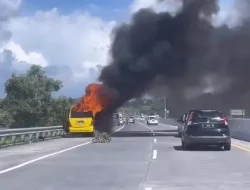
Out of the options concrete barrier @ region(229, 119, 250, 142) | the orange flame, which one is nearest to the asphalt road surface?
concrete barrier @ region(229, 119, 250, 142)

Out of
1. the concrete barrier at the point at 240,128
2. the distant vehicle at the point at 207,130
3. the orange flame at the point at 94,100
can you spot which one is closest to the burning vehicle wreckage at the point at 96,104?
the orange flame at the point at 94,100

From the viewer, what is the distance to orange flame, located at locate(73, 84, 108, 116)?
4691 cm

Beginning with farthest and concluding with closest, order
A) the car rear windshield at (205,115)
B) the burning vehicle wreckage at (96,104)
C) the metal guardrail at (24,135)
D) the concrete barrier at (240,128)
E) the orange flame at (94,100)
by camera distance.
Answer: the orange flame at (94,100) → the burning vehicle wreckage at (96,104) → the concrete barrier at (240,128) → the metal guardrail at (24,135) → the car rear windshield at (205,115)

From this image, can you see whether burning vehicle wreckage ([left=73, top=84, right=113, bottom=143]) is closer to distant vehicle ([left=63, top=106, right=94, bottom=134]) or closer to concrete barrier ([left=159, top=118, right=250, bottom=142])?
distant vehicle ([left=63, top=106, right=94, bottom=134])

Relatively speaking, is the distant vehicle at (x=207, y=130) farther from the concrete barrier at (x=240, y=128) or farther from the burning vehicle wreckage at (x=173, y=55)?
the burning vehicle wreckage at (x=173, y=55)

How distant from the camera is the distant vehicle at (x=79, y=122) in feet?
149

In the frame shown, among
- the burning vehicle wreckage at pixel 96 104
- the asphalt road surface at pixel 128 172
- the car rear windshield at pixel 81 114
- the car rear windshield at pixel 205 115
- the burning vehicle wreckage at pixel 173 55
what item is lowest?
the asphalt road surface at pixel 128 172

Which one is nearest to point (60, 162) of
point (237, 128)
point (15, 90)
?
point (237, 128)

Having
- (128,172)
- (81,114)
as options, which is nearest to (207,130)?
(128,172)

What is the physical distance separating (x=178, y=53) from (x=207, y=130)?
25151 millimetres

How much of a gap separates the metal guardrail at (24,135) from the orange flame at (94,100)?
327 centimetres

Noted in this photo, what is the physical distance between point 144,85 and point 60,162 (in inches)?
1175

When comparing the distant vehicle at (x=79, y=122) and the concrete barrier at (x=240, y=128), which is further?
the distant vehicle at (x=79, y=122)

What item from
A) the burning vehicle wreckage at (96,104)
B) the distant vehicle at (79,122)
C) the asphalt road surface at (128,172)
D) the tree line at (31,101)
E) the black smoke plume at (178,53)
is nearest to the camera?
the asphalt road surface at (128,172)
